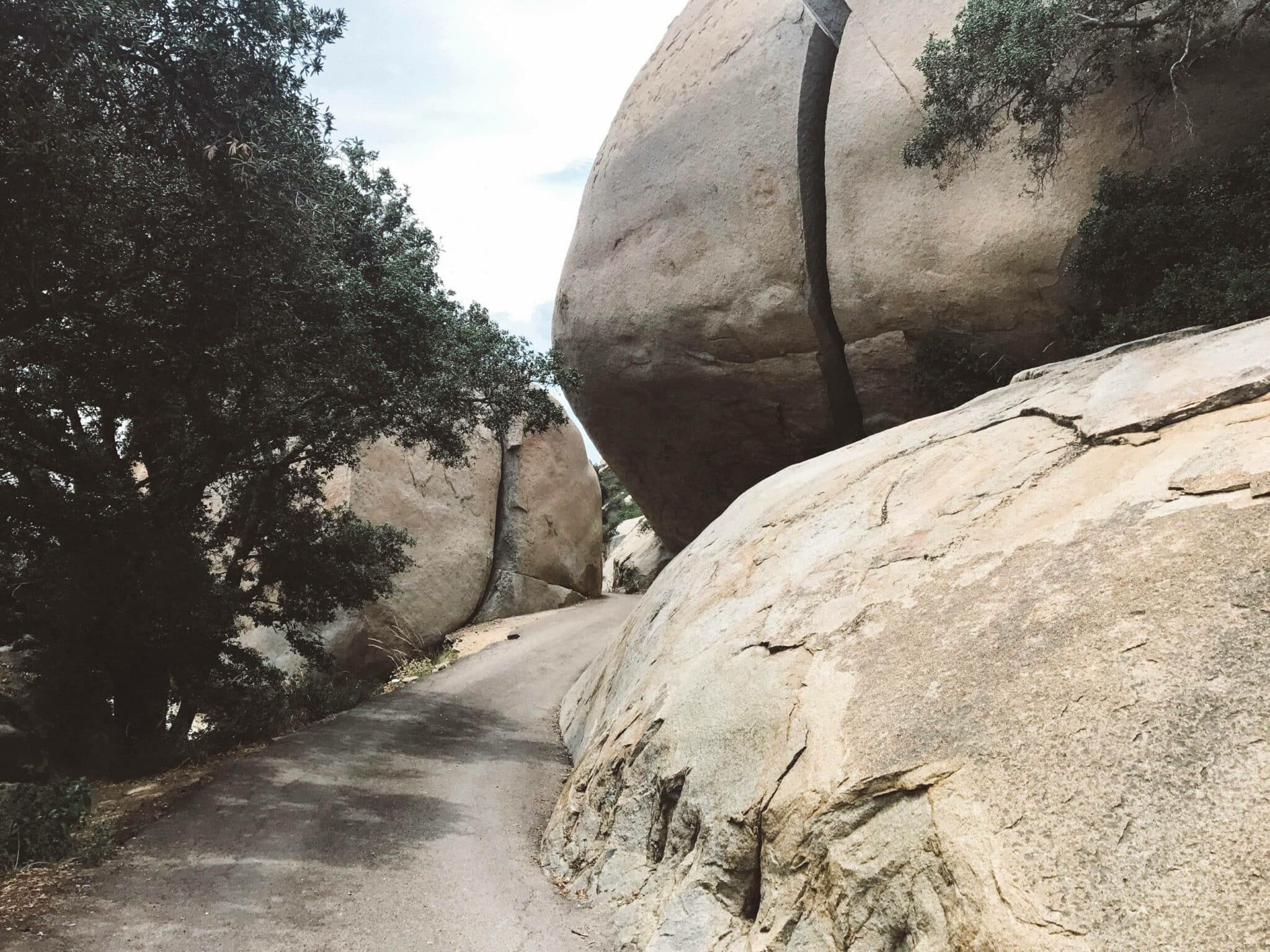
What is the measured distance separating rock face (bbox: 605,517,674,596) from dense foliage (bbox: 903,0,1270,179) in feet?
58.2

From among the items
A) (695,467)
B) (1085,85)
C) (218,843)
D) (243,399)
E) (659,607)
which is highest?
(1085,85)

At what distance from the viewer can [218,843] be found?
8.66 meters

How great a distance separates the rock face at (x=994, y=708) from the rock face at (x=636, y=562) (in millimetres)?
21541

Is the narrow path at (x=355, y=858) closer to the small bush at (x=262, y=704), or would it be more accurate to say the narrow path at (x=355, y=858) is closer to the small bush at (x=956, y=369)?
the small bush at (x=262, y=704)

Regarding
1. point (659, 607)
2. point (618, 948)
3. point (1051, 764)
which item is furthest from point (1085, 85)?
point (618, 948)

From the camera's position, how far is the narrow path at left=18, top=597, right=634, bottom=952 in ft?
21.7

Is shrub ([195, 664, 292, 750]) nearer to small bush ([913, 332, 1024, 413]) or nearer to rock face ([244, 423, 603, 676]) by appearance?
rock face ([244, 423, 603, 676])

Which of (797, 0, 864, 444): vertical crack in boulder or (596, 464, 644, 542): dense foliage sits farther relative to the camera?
(596, 464, 644, 542): dense foliage

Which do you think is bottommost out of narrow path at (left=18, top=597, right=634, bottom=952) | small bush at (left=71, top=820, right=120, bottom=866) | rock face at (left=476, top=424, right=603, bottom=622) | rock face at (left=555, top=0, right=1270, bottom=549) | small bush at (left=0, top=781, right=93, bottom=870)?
narrow path at (left=18, top=597, right=634, bottom=952)

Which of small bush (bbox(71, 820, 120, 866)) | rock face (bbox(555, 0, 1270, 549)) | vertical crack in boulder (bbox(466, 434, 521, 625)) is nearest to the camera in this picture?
small bush (bbox(71, 820, 120, 866))

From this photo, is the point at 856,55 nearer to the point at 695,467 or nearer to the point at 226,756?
the point at 695,467

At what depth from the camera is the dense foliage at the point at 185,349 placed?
8.19 m

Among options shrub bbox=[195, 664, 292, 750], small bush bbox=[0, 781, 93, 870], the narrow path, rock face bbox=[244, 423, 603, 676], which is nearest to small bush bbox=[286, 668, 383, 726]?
shrub bbox=[195, 664, 292, 750]

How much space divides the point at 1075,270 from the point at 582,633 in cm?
1361
